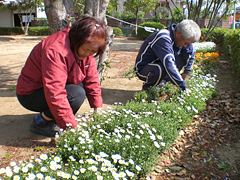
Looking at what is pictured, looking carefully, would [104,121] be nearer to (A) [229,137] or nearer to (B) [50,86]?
(B) [50,86]

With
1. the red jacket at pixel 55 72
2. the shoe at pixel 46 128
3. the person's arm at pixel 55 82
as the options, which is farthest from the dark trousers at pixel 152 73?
the person's arm at pixel 55 82

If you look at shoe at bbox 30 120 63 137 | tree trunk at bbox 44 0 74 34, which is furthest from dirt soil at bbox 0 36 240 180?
tree trunk at bbox 44 0 74 34

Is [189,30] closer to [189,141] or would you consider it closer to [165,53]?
[165,53]

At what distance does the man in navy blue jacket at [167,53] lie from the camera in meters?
3.40

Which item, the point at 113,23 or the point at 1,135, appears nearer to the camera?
the point at 1,135

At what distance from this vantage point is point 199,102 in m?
3.57

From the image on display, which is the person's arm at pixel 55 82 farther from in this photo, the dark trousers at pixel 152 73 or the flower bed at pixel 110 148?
the dark trousers at pixel 152 73

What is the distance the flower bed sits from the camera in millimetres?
1816

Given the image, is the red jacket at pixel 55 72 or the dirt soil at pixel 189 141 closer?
the red jacket at pixel 55 72

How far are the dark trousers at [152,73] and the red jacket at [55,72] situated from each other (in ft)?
5.01

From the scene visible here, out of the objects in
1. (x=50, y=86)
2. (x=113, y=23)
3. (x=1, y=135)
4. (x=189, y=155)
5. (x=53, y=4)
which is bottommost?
(x=189, y=155)

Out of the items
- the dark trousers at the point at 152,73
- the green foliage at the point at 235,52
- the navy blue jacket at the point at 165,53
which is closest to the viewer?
the navy blue jacket at the point at 165,53

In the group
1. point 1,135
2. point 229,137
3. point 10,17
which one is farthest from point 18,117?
point 10,17

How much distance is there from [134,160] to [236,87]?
3.87 meters
